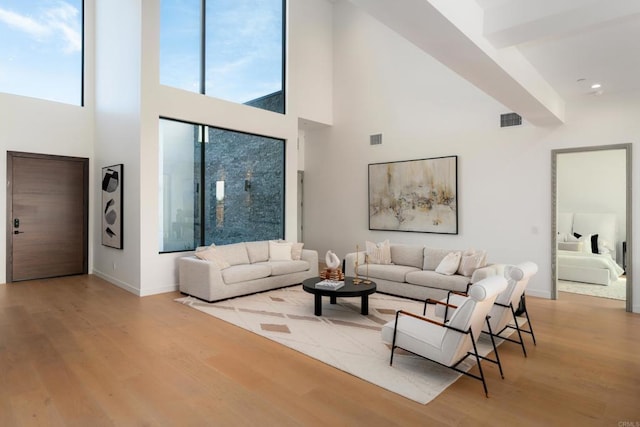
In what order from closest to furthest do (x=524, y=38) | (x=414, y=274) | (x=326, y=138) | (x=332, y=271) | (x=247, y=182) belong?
(x=524, y=38)
(x=332, y=271)
(x=414, y=274)
(x=247, y=182)
(x=326, y=138)

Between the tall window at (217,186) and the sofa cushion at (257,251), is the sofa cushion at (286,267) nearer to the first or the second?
the sofa cushion at (257,251)

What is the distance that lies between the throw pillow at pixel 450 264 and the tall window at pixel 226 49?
4.41 metres

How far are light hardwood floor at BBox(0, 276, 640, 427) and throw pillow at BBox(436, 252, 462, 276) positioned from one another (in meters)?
1.26

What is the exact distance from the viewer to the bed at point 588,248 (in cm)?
673

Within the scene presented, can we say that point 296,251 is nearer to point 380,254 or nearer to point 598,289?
point 380,254

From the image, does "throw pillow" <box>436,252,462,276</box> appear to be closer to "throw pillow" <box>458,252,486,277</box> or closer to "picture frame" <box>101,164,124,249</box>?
"throw pillow" <box>458,252,486,277</box>

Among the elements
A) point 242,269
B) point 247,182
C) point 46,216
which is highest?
point 247,182

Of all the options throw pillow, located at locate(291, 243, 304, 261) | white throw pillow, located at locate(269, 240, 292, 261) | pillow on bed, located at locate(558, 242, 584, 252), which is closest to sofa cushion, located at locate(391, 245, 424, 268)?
throw pillow, located at locate(291, 243, 304, 261)

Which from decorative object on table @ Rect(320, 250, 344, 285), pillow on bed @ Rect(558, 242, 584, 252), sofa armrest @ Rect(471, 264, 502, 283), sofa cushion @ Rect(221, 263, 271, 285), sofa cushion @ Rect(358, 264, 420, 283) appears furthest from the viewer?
pillow on bed @ Rect(558, 242, 584, 252)

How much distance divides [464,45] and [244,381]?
3280mm

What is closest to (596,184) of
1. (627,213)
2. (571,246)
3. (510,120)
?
(571,246)

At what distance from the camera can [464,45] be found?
3.12 meters

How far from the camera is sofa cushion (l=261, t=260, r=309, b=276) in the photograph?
20.3 feet

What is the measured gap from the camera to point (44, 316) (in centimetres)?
467
